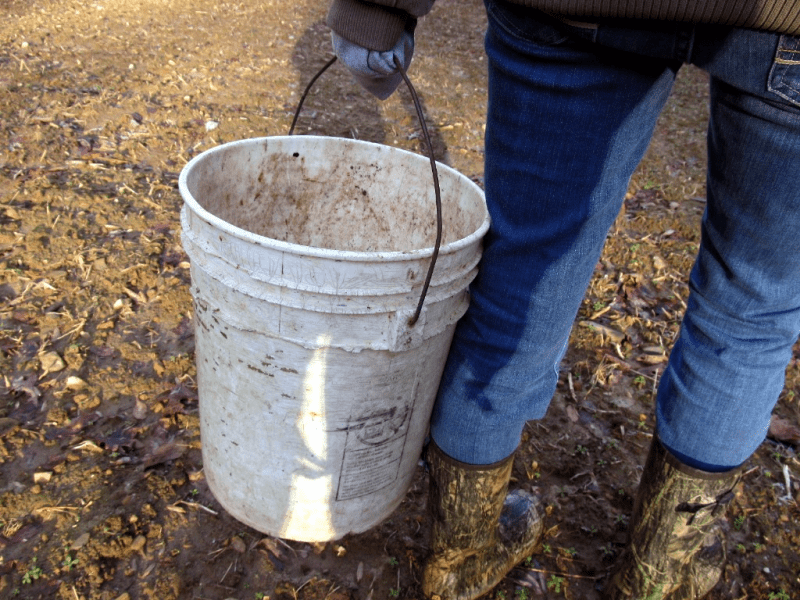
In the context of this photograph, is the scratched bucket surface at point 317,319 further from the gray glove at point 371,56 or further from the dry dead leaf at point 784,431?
the dry dead leaf at point 784,431

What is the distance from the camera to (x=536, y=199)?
4.86 feet

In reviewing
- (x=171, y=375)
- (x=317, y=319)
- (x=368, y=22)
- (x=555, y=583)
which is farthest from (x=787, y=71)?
(x=171, y=375)

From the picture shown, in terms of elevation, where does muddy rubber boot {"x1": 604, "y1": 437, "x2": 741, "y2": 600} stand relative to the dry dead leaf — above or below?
above

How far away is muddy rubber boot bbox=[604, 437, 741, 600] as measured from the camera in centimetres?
176

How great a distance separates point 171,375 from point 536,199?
1.81m

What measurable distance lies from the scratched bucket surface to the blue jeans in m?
0.15

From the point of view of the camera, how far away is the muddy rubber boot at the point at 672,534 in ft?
5.78

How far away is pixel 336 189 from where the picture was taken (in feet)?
7.45

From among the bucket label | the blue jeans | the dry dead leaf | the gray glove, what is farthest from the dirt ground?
the gray glove

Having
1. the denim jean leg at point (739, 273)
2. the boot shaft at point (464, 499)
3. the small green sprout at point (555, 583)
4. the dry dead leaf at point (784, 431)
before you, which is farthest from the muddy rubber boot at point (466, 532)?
the dry dead leaf at point (784, 431)

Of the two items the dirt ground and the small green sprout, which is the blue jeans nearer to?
the small green sprout

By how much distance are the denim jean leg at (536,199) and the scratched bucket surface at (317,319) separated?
0.32 feet

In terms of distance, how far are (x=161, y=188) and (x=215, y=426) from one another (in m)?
2.37

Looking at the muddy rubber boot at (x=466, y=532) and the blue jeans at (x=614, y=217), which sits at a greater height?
the blue jeans at (x=614, y=217)
